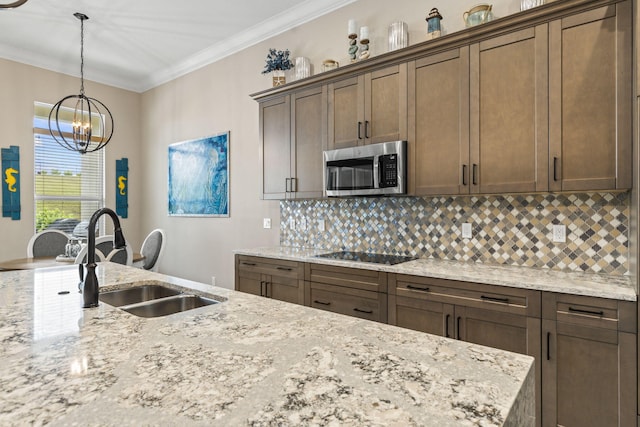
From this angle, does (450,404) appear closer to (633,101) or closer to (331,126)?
(633,101)

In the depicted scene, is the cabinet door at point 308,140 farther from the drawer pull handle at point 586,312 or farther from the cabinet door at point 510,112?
the drawer pull handle at point 586,312

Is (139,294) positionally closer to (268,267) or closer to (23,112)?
(268,267)

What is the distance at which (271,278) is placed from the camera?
10.5 ft

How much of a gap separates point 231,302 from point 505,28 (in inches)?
87.5

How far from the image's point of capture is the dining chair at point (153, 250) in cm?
416

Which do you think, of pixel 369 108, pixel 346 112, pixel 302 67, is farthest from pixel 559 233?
pixel 302 67

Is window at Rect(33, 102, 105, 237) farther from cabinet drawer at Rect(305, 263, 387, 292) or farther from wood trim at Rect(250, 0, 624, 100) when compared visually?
cabinet drawer at Rect(305, 263, 387, 292)

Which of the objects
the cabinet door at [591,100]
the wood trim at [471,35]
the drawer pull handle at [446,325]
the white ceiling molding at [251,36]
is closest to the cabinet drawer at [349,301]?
the drawer pull handle at [446,325]

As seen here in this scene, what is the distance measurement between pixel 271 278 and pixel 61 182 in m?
3.60

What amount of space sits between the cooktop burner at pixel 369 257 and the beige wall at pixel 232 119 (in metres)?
1.05

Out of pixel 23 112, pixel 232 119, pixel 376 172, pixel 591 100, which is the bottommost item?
pixel 376 172

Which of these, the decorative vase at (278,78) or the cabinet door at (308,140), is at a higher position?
the decorative vase at (278,78)

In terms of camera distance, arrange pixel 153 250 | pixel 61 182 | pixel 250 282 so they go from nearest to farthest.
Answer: pixel 250 282
pixel 153 250
pixel 61 182

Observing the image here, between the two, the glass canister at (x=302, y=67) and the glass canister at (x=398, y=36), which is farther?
the glass canister at (x=302, y=67)
